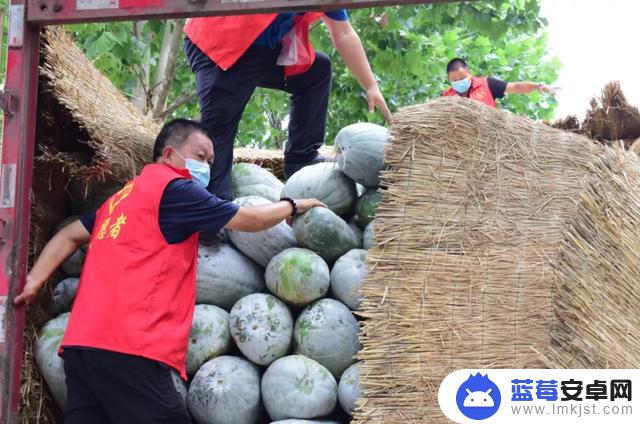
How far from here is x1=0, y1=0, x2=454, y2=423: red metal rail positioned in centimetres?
321

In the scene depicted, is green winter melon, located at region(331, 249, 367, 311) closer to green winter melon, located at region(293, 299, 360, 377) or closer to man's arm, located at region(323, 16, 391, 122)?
green winter melon, located at region(293, 299, 360, 377)

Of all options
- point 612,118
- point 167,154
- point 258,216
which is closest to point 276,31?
point 167,154

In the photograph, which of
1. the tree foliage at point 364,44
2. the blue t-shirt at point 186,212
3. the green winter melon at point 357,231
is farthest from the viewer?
the tree foliage at point 364,44

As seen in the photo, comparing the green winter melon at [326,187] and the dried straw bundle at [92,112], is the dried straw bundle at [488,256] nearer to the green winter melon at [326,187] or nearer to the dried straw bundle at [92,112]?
the green winter melon at [326,187]

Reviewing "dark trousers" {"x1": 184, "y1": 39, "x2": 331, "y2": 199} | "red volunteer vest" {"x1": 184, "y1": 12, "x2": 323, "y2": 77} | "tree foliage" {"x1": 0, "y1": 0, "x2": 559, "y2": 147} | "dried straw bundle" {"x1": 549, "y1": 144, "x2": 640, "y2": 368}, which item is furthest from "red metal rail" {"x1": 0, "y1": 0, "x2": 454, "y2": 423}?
"tree foliage" {"x1": 0, "y1": 0, "x2": 559, "y2": 147}

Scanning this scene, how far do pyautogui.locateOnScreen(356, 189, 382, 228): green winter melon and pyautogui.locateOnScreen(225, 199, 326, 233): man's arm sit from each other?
0.58m

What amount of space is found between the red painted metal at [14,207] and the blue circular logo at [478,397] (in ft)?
6.37

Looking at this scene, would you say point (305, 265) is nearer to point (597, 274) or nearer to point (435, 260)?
point (435, 260)

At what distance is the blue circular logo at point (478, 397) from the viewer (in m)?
2.99

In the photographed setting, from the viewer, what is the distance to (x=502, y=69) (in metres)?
15.6

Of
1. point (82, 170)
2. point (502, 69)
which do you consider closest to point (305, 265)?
point (82, 170)

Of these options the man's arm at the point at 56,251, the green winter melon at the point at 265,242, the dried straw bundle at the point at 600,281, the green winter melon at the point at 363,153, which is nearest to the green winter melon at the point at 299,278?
the green winter melon at the point at 265,242

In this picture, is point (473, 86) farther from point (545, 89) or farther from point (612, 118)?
point (612, 118)

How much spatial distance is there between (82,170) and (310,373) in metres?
1.60
